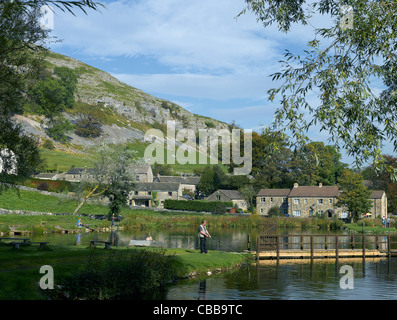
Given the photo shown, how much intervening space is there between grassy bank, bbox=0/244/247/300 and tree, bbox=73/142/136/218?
3100 cm

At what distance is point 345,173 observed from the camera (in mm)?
84250

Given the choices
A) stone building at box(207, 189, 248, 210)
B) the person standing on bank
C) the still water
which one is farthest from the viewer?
stone building at box(207, 189, 248, 210)

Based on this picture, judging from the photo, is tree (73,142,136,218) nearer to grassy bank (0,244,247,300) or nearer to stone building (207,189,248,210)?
grassy bank (0,244,247,300)

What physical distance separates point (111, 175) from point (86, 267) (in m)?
40.9

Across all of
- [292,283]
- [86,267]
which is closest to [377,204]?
[292,283]

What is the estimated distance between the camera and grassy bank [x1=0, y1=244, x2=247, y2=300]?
692 inches

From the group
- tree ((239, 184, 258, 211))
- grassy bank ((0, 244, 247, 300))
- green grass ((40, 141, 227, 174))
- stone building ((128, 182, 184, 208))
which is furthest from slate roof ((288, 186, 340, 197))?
grassy bank ((0, 244, 247, 300))

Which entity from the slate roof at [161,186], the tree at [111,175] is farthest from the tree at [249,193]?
the tree at [111,175]

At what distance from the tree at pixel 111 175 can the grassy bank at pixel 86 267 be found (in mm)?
30999

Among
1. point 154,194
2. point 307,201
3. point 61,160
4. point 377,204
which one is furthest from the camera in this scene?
point 61,160

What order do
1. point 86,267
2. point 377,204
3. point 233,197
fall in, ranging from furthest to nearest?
1. point 233,197
2. point 377,204
3. point 86,267

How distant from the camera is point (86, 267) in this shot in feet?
68.2

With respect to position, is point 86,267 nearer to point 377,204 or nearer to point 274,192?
point 377,204

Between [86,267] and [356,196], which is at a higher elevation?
[356,196]
